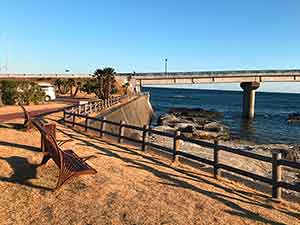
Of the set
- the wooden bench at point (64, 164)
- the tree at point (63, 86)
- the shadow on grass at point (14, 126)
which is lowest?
the tree at point (63, 86)

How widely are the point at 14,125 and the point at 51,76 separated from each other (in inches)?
2978

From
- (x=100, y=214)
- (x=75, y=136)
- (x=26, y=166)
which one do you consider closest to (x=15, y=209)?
(x=100, y=214)

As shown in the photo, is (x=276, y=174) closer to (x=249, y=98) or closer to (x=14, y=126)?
(x=14, y=126)

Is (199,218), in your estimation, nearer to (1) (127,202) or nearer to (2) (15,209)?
(1) (127,202)

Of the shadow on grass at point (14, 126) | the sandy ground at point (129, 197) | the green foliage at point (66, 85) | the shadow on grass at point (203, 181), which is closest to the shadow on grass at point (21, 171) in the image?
the sandy ground at point (129, 197)

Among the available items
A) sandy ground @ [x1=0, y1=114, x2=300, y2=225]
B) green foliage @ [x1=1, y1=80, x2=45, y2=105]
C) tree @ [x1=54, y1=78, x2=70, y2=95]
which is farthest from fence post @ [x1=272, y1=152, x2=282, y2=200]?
tree @ [x1=54, y1=78, x2=70, y2=95]

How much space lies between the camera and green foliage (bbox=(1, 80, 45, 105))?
35625 mm

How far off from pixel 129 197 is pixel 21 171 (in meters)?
3.52

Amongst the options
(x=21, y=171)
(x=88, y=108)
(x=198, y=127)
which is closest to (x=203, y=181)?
(x=21, y=171)

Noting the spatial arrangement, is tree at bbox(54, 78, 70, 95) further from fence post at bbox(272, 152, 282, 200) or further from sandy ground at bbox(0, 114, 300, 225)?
fence post at bbox(272, 152, 282, 200)

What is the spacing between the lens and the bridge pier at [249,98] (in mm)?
69188

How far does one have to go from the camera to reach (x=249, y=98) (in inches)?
2803

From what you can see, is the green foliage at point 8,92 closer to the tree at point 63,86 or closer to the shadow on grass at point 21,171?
the shadow on grass at point 21,171

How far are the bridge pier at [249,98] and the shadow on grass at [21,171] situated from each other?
61.9 meters
